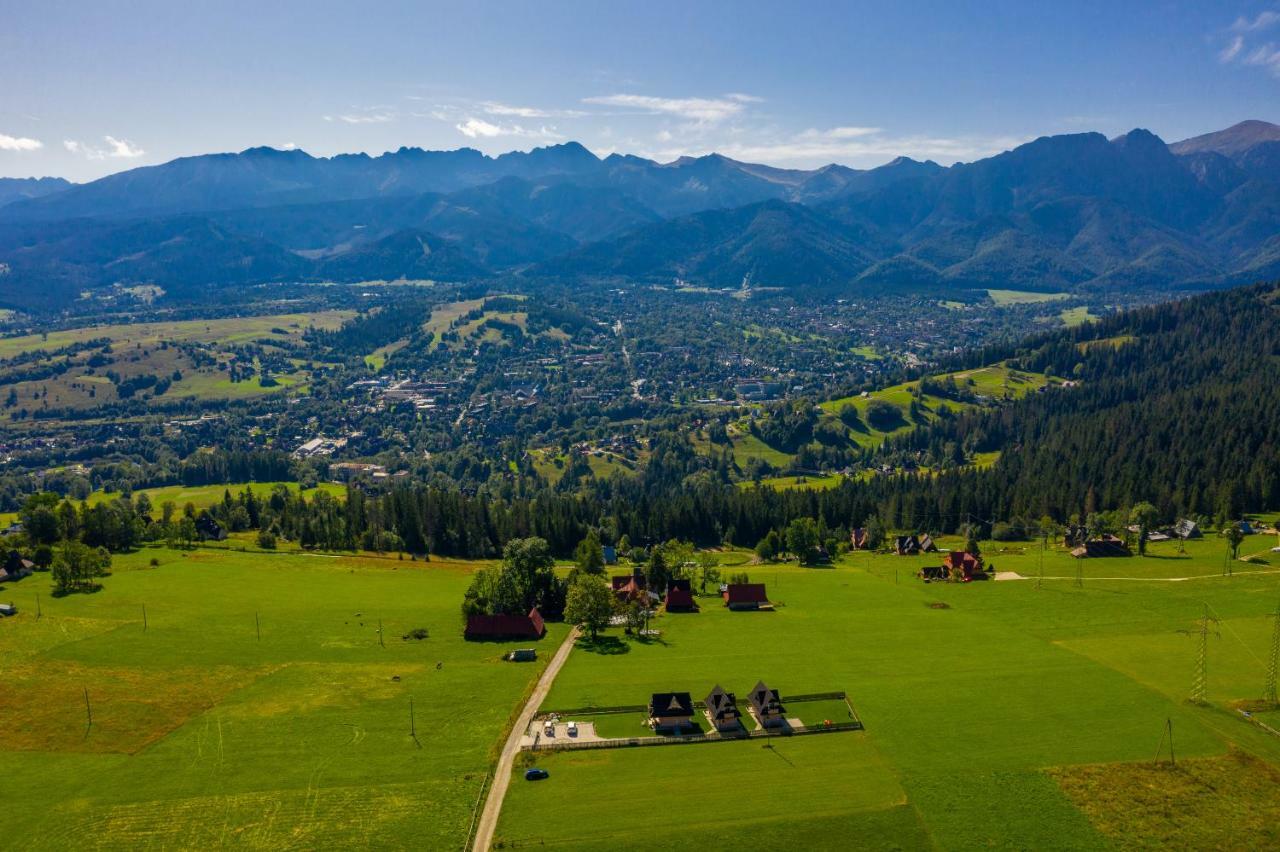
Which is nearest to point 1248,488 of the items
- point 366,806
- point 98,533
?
point 366,806

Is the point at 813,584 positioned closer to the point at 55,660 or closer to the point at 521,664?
the point at 521,664

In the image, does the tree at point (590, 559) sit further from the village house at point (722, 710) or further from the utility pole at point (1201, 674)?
the utility pole at point (1201, 674)

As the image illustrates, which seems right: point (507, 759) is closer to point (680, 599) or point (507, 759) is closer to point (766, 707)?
point (766, 707)

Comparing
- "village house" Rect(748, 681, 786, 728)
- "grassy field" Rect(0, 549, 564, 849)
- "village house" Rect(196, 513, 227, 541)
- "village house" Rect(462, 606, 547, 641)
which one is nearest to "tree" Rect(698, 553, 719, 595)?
"grassy field" Rect(0, 549, 564, 849)

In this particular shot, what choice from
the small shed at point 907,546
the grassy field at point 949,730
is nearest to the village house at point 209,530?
the grassy field at point 949,730

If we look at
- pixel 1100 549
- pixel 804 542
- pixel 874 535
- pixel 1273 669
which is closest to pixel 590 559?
pixel 804 542

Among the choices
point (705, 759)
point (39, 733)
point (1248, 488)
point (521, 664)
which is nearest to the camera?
point (705, 759)
